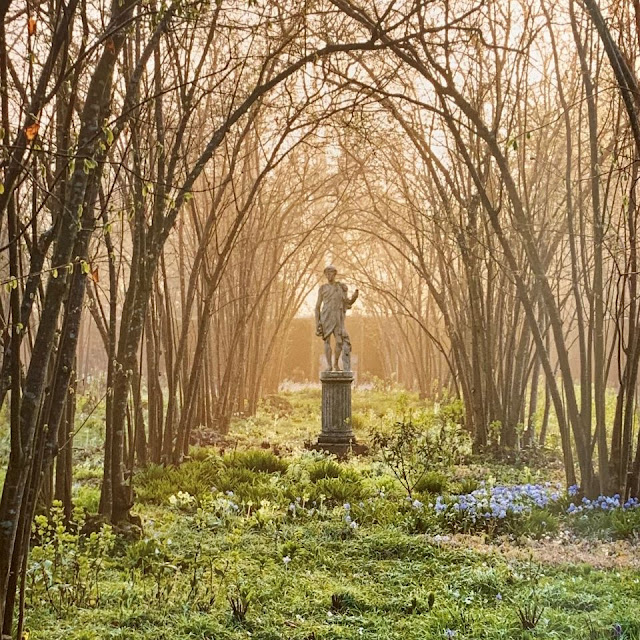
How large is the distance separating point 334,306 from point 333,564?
6.36m

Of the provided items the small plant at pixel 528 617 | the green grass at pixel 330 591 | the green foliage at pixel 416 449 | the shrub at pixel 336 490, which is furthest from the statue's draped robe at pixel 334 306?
the small plant at pixel 528 617

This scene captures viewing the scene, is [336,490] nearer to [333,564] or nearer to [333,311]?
[333,564]

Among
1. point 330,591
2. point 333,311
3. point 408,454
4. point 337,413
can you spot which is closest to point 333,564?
point 330,591

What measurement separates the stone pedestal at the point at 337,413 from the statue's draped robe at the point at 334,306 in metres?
0.90

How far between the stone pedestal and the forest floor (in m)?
2.48

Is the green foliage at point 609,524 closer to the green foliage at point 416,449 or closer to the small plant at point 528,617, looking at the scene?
the green foliage at point 416,449

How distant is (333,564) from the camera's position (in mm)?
4168

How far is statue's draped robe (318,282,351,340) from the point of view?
10312 millimetres

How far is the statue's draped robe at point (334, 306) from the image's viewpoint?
10.3 meters

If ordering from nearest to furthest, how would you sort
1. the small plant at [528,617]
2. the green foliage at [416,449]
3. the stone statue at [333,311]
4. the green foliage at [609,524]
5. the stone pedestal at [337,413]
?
1. the small plant at [528,617]
2. the green foliage at [609,524]
3. the green foliage at [416,449]
4. the stone pedestal at [337,413]
5. the stone statue at [333,311]

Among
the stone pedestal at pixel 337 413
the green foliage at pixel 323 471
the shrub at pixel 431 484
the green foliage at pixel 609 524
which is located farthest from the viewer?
the stone pedestal at pixel 337 413

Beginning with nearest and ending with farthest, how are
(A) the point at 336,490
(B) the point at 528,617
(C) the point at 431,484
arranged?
1. (B) the point at 528,617
2. (A) the point at 336,490
3. (C) the point at 431,484

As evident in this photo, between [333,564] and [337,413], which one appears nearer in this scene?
[333,564]

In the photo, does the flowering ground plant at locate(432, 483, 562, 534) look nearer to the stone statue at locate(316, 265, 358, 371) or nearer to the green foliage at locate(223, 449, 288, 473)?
the green foliage at locate(223, 449, 288, 473)
